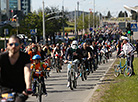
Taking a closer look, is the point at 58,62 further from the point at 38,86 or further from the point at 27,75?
the point at 27,75

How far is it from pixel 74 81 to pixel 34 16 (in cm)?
3732

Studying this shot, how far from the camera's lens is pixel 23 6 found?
563ft

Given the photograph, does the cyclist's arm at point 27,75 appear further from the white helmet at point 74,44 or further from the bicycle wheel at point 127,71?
the bicycle wheel at point 127,71

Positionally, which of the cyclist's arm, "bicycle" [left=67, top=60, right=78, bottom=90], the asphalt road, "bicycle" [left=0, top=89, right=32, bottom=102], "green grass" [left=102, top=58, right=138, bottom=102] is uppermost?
the cyclist's arm

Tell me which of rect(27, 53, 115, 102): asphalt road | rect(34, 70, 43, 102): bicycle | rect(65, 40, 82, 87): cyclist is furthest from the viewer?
rect(65, 40, 82, 87): cyclist

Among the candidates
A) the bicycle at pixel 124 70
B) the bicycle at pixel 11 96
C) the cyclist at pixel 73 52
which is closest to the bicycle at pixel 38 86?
the cyclist at pixel 73 52

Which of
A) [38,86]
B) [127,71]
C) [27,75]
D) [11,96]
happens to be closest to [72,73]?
[38,86]

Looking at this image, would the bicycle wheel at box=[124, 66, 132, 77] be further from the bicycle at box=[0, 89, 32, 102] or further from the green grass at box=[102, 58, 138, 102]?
the bicycle at box=[0, 89, 32, 102]

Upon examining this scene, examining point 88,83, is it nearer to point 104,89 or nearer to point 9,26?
point 104,89

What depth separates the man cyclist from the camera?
213 inches

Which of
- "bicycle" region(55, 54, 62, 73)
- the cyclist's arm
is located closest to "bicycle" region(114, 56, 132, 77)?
"bicycle" region(55, 54, 62, 73)

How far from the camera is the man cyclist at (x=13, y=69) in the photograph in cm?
541

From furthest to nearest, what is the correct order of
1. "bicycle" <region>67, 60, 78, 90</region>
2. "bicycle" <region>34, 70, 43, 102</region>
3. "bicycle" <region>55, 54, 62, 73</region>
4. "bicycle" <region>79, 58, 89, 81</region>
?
"bicycle" <region>55, 54, 62, 73</region> < "bicycle" <region>79, 58, 89, 81</region> < "bicycle" <region>67, 60, 78, 90</region> < "bicycle" <region>34, 70, 43, 102</region>

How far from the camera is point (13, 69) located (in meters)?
5.43
